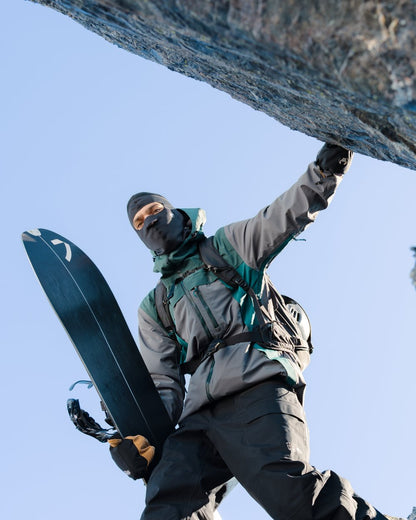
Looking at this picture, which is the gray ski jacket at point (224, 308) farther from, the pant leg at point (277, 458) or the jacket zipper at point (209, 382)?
the pant leg at point (277, 458)

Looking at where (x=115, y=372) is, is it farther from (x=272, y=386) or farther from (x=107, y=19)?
(x=107, y=19)

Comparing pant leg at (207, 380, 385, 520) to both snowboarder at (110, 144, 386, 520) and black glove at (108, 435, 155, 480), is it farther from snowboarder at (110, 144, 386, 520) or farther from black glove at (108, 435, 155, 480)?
black glove at (108, 435, 155, 480)

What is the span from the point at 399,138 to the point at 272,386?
195 cm

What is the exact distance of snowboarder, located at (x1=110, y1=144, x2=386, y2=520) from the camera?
354cm

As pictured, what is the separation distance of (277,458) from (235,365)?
645 millimetres

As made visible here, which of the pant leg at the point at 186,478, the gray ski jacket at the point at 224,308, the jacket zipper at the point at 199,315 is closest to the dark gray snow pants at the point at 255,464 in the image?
the pant leg at the point at 186,478

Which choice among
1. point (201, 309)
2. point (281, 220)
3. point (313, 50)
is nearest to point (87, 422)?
point (201, 309)

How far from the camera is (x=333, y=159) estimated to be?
3.70 meters

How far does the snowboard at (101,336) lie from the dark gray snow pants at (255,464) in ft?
1.43

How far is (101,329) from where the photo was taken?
4684mm

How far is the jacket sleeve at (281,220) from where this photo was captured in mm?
3898

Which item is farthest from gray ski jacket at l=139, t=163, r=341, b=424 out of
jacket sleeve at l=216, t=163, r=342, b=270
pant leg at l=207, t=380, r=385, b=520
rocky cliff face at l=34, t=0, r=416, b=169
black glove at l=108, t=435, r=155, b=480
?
rocky cliff face at l=34, t=0, r=416, b=169

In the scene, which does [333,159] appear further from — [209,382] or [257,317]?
[209,382]

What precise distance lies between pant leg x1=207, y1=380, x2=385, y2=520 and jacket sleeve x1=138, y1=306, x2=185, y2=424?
1.97ft
